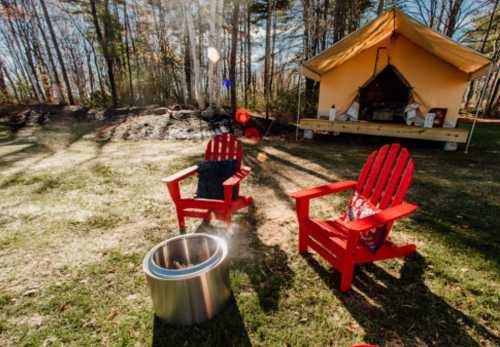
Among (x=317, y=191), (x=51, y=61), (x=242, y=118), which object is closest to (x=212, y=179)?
(x=317, y=191)

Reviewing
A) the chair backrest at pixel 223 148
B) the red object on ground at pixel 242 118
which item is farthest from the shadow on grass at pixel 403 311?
the red object on ground at pixel 242 118

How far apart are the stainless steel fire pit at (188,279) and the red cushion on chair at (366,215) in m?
1.17

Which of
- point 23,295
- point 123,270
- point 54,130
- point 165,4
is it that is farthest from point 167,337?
point 165,4

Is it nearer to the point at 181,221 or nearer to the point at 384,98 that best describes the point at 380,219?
the point at 181,221

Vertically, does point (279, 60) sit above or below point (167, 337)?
above

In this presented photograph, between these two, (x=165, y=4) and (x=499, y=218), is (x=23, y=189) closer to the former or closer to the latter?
(x=499, y=218)

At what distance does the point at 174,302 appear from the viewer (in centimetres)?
146

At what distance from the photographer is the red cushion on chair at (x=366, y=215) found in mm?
1854

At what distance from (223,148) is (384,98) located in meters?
7.23

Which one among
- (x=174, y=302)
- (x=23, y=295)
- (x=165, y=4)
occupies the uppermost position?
(x=165, y=4)

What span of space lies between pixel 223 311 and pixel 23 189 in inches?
163

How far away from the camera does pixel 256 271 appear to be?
6.76 ft

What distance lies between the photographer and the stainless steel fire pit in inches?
55.8

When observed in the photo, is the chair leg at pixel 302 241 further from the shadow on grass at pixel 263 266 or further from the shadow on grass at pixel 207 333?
the shadow on grass at pixel 207 333
